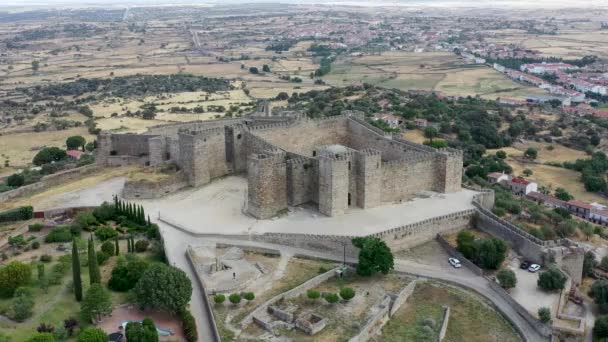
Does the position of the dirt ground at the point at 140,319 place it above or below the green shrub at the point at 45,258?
below

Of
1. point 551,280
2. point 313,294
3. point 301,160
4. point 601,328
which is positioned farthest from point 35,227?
point 601,328

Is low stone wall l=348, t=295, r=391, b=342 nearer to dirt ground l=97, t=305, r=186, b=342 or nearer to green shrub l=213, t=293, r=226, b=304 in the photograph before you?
green shrub l=213, t=293, r=226, b=304

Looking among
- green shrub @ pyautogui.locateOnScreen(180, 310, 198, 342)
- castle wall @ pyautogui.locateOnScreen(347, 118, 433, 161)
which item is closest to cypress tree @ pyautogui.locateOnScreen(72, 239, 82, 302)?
green shrub @ pyautogui.locateOnScreen(180, 310, 198, 342)

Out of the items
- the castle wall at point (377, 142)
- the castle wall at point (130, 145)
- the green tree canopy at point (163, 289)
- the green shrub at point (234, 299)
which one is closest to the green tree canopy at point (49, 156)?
the castle wall at point (130, 145)

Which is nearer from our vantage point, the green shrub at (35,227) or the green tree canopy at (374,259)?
the green tree canopy at (374,259)

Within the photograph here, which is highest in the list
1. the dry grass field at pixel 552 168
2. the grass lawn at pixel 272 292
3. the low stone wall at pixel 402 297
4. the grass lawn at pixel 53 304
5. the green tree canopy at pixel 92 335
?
the green tree canopy at pixel 92 335

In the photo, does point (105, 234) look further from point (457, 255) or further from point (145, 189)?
point (457, 255)

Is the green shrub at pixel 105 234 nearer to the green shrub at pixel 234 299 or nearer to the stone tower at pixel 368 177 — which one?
the green shrub at pixel 234 299

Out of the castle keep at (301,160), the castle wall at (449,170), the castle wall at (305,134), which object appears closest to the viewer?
the castle keep at (301,160)
